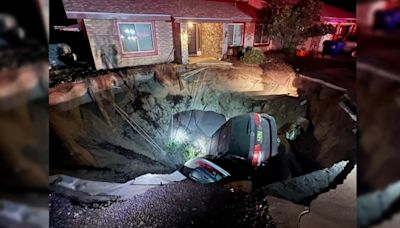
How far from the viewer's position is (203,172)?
5637 millimetres

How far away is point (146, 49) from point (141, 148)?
5.82 m

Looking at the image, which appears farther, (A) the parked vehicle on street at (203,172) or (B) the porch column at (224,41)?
(B) the porch column at (224,41)

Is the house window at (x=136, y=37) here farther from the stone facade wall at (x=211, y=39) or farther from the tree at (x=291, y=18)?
the tree at (x=291, y=18)

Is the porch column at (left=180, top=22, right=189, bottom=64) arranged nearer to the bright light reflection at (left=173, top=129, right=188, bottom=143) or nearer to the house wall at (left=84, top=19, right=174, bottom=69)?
the house wall at (left=84, top=19, right=174, bottom=69)

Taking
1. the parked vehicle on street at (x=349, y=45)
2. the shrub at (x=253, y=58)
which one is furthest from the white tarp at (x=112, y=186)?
the parked vehicle on street at (x=349, y=45)

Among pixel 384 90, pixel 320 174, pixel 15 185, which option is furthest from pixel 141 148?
pixel 384 90

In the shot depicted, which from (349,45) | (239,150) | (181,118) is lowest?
(181,118)

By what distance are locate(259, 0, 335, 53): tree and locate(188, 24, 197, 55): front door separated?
416 centimetres

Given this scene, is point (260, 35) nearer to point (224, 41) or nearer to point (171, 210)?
point (224, 41)

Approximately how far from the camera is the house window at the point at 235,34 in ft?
46.5

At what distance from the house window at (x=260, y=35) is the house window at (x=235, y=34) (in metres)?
1.27

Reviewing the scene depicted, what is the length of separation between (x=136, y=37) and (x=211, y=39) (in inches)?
196

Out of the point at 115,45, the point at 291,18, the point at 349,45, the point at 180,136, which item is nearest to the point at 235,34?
the point at 291,18

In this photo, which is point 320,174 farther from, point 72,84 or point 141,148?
point 72,84
